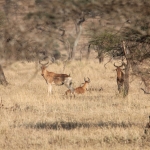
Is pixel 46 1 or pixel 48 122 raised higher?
pixel 46 1

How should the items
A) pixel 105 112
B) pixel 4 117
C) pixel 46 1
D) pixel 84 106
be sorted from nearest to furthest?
1. pixel 46 1
2. pixel 4 117
3. pixel 105 112
4. pixel 84 106

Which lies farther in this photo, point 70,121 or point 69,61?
point 69,61

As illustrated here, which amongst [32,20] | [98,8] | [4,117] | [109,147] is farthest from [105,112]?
[32,20]

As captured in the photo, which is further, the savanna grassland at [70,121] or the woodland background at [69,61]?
the savanna grassland at [70,121]

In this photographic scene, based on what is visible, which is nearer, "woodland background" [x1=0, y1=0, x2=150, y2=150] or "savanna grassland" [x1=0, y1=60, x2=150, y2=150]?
"woodland background" [x1=0, y1=0, x2=150, y2=150]

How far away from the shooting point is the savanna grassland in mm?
7141

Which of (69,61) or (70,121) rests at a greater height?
(69,61)

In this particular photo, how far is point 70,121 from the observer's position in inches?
388

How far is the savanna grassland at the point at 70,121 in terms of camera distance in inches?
281

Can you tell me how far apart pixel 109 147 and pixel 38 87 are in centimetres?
1238

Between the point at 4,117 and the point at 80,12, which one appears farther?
the point at 4,117

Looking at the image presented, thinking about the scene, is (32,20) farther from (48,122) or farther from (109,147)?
(48,122)

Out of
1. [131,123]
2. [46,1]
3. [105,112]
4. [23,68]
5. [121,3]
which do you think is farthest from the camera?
[105,112]

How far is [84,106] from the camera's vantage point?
40.8ft
